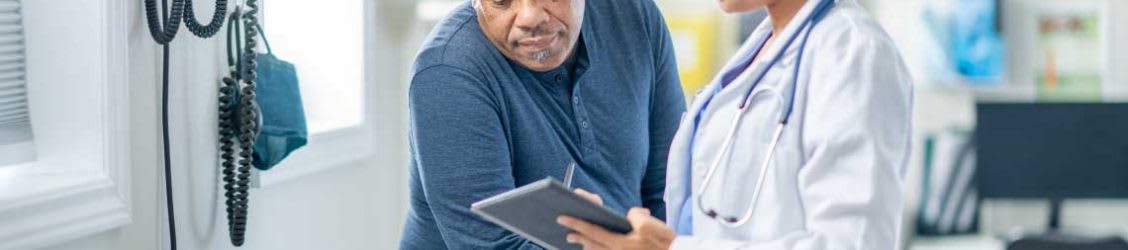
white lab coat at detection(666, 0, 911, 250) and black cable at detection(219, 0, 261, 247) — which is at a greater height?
white lab coat at detection(666, 0, 911, 250)

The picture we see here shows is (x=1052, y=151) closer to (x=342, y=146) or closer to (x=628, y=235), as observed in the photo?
(x=342, y=146)

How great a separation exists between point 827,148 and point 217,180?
142cm

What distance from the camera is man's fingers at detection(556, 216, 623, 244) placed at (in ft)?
5.26

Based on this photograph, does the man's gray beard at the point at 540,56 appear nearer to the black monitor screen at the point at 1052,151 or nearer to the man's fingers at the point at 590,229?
the man's fingers at the point at 590,229

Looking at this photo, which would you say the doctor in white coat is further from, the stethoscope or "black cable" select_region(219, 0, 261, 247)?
"black cable" select_region(219, 0, 261, 247)

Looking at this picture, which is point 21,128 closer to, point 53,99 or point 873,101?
point 53,99

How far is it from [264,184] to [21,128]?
0.54 meters

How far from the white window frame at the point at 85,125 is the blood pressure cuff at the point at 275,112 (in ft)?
1.23

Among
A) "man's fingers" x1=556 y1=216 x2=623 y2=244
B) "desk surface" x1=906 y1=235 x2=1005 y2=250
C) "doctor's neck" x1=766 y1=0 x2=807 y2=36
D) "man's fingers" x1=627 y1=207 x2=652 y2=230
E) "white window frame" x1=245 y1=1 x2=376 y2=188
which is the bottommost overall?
"desk surface" x1=906 y1=235 x2=1005 y2=250

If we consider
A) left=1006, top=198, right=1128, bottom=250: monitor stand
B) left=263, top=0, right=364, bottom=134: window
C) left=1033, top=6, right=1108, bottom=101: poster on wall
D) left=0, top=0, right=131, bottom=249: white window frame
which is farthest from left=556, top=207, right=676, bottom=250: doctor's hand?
left=1033, top=6, right=1108, bottom=101: poster on wall

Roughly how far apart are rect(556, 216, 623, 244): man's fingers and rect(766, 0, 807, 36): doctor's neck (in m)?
0.28

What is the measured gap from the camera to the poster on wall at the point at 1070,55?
3.74 metres

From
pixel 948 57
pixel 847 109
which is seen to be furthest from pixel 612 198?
pixel 948 57

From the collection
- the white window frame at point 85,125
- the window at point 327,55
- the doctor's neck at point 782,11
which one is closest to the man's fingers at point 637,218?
the doctor's neck at point 782,11
